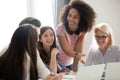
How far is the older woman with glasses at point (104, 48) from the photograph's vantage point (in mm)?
2213

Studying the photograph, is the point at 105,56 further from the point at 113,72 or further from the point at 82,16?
the point at 113,72

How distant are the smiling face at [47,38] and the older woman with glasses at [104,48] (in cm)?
42

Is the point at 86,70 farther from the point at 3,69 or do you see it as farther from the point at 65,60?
the point at 65,60

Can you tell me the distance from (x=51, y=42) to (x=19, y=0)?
117 cm

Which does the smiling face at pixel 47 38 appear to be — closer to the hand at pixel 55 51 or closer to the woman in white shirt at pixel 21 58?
the hand at pixel 55 51

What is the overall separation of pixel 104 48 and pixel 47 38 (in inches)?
22.4

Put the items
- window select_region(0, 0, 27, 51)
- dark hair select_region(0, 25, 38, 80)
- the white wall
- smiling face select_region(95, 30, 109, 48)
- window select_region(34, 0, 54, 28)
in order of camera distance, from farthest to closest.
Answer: window select_region(34, 0, 54, 28)
the white wall
window select_region(0, 0, 27, 51)
smiling face select_region(95, 30, 109, 48)
dark hair select_region(0, 25, 38, 80)

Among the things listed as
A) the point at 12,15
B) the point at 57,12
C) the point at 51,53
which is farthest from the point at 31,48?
the point at 57,12

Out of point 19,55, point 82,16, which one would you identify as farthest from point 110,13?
point 19,55

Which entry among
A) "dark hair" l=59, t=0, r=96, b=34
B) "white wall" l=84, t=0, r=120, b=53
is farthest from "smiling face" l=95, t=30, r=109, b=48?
"white wall" l=84, t=0, r=120, b=53

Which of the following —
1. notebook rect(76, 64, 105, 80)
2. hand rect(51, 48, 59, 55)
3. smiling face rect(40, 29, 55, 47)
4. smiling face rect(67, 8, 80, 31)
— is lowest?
notebook rect(76, 64, 105, 80)

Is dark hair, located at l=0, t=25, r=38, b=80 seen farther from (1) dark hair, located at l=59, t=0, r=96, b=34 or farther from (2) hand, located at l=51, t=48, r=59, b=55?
(1) dark hair, located at l=59, t=0, r=96, b=34

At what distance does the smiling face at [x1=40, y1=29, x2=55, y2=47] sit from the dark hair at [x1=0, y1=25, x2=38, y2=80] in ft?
2.51

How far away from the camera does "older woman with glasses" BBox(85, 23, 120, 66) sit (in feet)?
7.26
